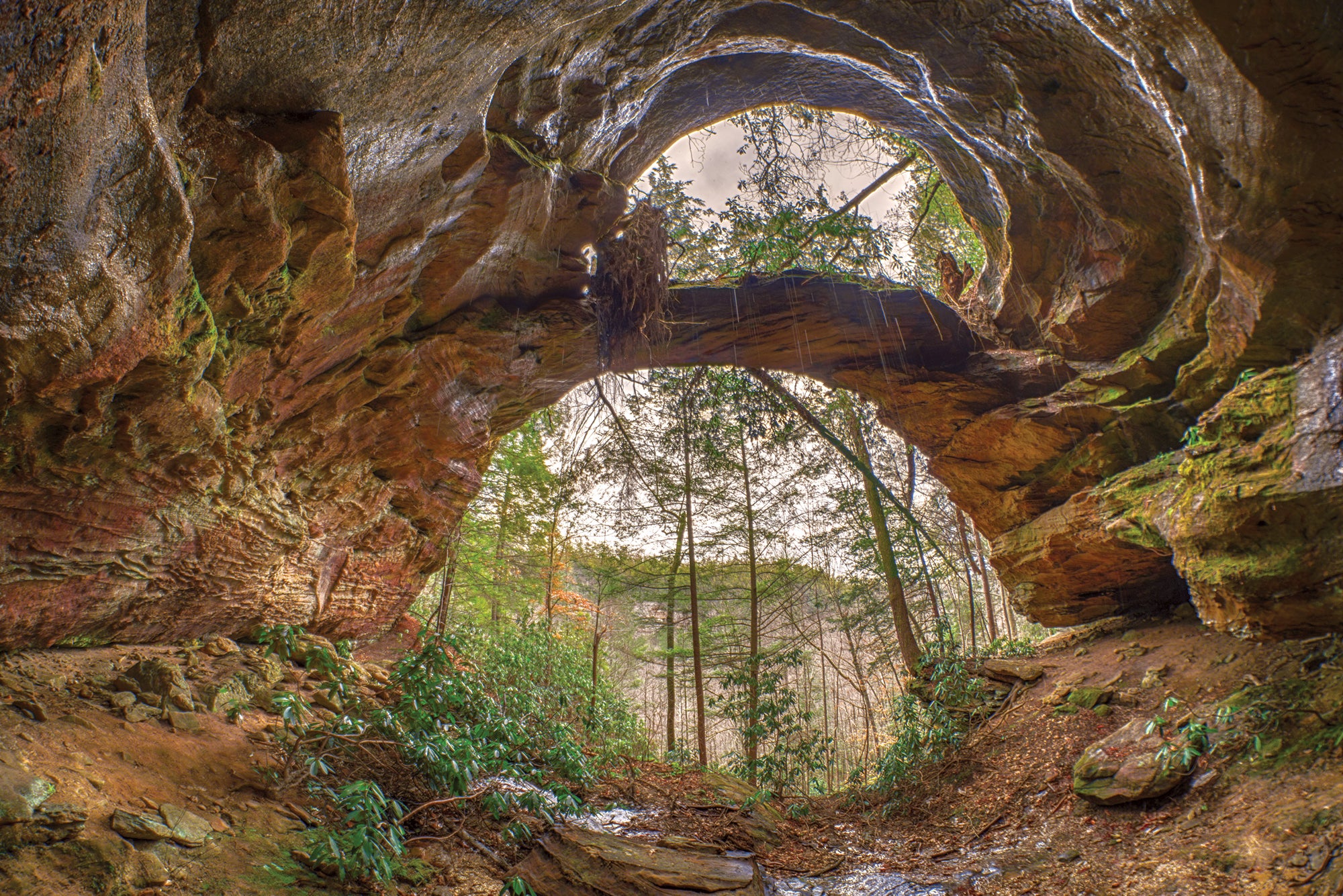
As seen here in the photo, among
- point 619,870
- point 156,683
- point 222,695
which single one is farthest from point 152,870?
point 619,870

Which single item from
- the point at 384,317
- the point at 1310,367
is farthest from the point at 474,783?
the point at 1310,367

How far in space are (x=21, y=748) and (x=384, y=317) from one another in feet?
12.0

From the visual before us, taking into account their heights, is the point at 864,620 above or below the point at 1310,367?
above

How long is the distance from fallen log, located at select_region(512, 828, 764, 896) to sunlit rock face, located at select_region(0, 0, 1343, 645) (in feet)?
12.1

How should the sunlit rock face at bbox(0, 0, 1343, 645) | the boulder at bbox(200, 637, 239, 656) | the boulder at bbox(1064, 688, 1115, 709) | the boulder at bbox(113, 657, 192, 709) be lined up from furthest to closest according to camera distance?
the boulder at bbox(1064, 688, 1115, 709), the boulder at bbox(200, 637, 239, 656), the boulder at bbox(113, 657, 192, 709), the sunlit rock face at bbox(0, 0, 1343, 645)

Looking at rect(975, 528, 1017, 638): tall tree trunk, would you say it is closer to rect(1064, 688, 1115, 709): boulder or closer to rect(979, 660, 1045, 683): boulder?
rect(979, 660, 1045, 683): boulder

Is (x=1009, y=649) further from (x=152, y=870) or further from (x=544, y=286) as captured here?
(x=152, y=870)

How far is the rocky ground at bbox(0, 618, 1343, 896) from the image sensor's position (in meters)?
2.87

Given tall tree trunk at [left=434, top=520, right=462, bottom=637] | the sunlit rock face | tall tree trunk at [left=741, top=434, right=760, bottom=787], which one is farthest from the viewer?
tall tree trunk at [left=741, top=434, right=760, bottom=787]

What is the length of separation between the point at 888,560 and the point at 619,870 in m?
6.69

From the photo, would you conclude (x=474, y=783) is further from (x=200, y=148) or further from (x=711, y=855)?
(x=200, y=148)

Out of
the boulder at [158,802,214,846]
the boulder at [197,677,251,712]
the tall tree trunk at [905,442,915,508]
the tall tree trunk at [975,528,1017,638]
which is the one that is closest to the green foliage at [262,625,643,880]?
the boulder at [197,677,251,712]

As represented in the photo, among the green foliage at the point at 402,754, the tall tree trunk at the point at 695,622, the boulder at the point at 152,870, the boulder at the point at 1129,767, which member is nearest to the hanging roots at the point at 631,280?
the tall tree trunk at the point at 695,622

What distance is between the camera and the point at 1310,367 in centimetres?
403
